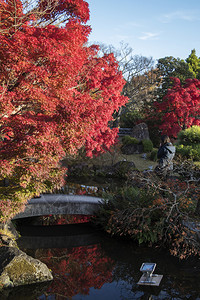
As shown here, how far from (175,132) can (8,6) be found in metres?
13.9

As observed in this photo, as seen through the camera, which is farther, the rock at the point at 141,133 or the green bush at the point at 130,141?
the rock at the point at 141,133

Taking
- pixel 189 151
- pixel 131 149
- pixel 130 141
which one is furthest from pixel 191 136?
pixel 130 141

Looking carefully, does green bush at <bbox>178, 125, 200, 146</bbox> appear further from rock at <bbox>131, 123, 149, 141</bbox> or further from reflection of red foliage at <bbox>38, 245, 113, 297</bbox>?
reflection of red foliage at <bbox>38, 245, 113, 297</bbox>

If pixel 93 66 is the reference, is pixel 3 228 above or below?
below

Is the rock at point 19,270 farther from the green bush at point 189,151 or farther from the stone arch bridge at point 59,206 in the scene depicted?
the green bush at point 189,151

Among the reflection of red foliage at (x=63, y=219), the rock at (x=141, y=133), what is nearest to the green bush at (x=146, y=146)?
the rock at (x=141, y=133)

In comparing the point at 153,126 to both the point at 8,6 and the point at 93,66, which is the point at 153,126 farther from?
the point at 8,6

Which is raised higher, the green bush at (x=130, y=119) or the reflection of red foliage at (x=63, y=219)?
the green bush at (x=130, y=119)

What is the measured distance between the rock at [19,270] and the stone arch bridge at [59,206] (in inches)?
98.5

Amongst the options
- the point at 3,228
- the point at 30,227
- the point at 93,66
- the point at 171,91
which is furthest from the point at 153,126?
the point at 3,228

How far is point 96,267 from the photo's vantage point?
668 centimetres

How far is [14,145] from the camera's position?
5840mm

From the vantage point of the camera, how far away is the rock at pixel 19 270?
5.85 m

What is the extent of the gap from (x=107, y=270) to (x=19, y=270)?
1.66m
